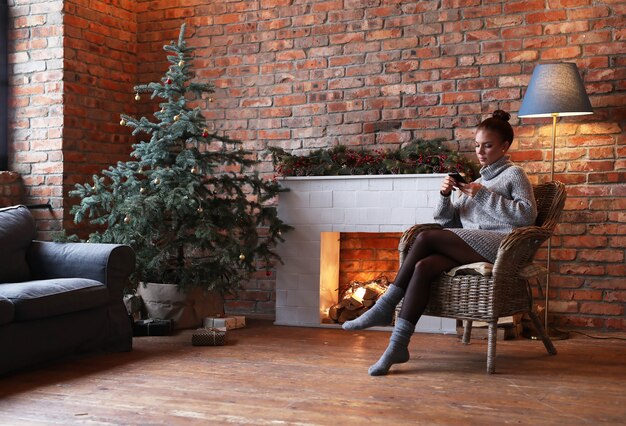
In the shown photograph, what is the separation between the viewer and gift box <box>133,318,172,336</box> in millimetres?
4660

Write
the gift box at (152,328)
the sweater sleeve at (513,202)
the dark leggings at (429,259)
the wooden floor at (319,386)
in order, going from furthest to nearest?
the gift box at (152,328), the sweater sleeve at (513,202), the dark leggings at (429,259), the wooden floor at (319,386)

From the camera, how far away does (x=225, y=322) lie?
4.89 metres

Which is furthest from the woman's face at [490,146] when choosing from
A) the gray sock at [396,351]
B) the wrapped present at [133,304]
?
the wrapped present at [133,304]

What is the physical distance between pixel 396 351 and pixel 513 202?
927 millimetres

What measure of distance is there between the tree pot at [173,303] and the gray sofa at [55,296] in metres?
0.66

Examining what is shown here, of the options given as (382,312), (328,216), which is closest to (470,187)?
(382,312)

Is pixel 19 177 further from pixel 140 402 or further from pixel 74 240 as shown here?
pixel 140 402

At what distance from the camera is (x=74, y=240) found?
4.79m

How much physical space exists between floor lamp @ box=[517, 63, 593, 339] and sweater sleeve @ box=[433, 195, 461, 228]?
2.69ft

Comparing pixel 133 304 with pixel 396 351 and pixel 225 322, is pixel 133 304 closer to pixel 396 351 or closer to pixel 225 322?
pixel 225 322

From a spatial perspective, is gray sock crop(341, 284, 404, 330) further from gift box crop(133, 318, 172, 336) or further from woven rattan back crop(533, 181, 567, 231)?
gift box crop(133, 318, 172, 336)

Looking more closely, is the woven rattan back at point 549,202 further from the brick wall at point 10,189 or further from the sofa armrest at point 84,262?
the brick wall at point 10,189

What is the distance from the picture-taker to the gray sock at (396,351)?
3572 mm

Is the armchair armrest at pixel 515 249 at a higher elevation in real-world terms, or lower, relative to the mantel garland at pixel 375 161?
lower
